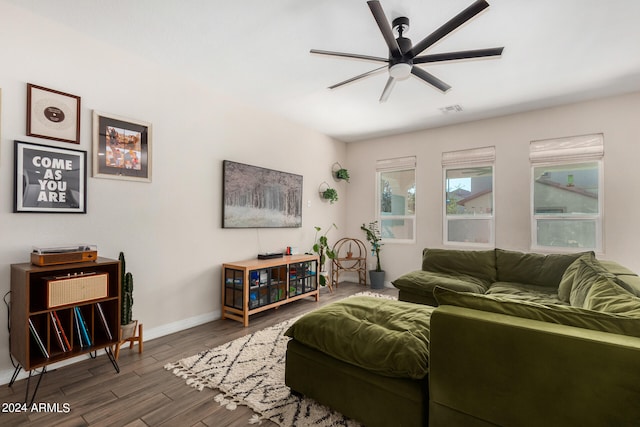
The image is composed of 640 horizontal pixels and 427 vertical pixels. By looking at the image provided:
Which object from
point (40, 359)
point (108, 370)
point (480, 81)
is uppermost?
point (480, 81)

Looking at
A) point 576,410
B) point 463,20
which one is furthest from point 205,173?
point 576,410

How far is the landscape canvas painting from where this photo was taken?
365 centimetres

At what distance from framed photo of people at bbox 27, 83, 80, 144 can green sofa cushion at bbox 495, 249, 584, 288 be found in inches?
171

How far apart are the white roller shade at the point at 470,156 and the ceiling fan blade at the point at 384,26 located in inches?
113

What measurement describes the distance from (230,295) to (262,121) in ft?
7.48

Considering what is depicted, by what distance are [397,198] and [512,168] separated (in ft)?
5.78

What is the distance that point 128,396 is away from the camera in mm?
1976

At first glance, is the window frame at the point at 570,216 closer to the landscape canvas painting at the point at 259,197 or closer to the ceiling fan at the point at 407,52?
the ceiling fan at the point at 407,52

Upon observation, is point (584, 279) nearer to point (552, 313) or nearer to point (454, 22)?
point (552, 313)

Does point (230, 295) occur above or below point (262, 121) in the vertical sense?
below

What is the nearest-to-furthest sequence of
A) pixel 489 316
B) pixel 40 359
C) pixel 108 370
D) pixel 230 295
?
1. pixel 489 316
2. pixel 40 359
3. pixel 108 370
4. pixel 230 295

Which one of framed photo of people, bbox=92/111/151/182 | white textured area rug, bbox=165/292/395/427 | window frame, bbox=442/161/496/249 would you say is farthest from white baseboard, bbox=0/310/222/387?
window frame, bbox=442/161/496/249

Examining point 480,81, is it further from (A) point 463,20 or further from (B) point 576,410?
(B) point 576,410

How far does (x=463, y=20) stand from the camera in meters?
1.81
